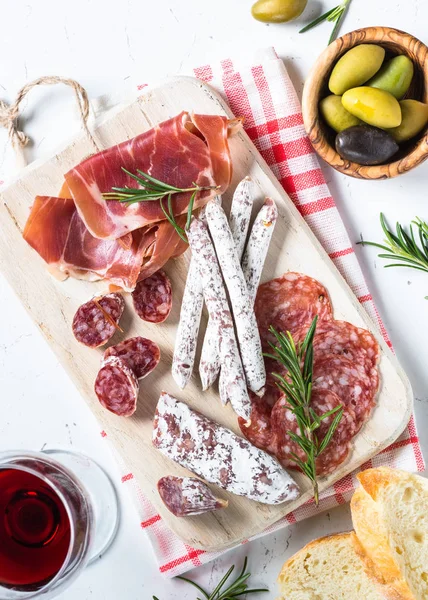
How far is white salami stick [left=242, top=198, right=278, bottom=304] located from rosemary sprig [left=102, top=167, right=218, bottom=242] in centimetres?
15

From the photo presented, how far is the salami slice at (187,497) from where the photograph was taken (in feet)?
5.85

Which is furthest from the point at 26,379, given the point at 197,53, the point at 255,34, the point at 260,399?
the point at 255,34

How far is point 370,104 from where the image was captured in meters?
1.65

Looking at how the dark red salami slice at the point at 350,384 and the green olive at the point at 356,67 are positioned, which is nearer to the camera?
the green olive at the point at 356,67

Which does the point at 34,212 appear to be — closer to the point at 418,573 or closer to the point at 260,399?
the point at 260,399

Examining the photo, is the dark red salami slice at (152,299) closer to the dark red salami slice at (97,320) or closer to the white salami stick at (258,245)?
the dark red salami slice at (97,320)

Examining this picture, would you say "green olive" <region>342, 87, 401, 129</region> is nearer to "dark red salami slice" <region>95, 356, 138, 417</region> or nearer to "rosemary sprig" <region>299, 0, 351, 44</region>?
"rosemary sprig" <region>299, 0, 351, 44</region>

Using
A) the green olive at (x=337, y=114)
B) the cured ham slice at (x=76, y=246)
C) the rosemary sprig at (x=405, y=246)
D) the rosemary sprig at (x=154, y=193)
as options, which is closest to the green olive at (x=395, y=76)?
the green olive at (x=337, y=114)

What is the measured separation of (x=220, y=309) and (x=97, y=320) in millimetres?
365

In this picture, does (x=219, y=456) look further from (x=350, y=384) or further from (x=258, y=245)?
(x=258, y=245)

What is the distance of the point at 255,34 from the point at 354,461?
127cm

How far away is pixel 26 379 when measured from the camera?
2.04 m

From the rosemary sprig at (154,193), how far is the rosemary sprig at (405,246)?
0.52 m

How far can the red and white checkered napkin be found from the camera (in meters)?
1.87
